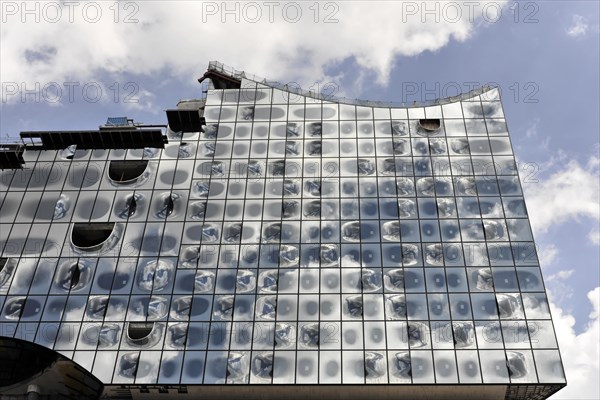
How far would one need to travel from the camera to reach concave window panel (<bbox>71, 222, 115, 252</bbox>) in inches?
2013

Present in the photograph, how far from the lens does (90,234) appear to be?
52.0m

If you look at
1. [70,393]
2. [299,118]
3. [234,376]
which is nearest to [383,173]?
[299,118]

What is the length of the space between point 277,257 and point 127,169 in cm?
1640

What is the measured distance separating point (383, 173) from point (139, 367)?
24242 mm

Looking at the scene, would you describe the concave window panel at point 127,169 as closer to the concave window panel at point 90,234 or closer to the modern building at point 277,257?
the modern building at point 277,257

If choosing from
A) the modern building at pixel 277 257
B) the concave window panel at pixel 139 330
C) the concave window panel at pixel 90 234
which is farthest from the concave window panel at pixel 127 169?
the concave window panel at pixel 139 330

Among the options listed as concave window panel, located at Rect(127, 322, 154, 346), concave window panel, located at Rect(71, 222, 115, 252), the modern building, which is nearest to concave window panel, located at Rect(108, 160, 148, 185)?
the modern building

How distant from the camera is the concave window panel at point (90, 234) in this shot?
5112 centimetres

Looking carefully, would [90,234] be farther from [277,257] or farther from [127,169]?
[277,257]

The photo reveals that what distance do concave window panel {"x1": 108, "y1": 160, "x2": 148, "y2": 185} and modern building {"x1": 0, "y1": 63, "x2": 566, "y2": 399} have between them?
146 millimetres

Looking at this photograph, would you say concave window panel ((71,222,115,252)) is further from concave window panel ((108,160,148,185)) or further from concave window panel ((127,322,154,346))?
concave window panel ((127,322,154,346))

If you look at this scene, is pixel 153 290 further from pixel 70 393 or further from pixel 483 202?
pixel 483 202

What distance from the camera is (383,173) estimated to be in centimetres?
5394

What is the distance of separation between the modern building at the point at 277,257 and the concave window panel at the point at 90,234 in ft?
0.36
